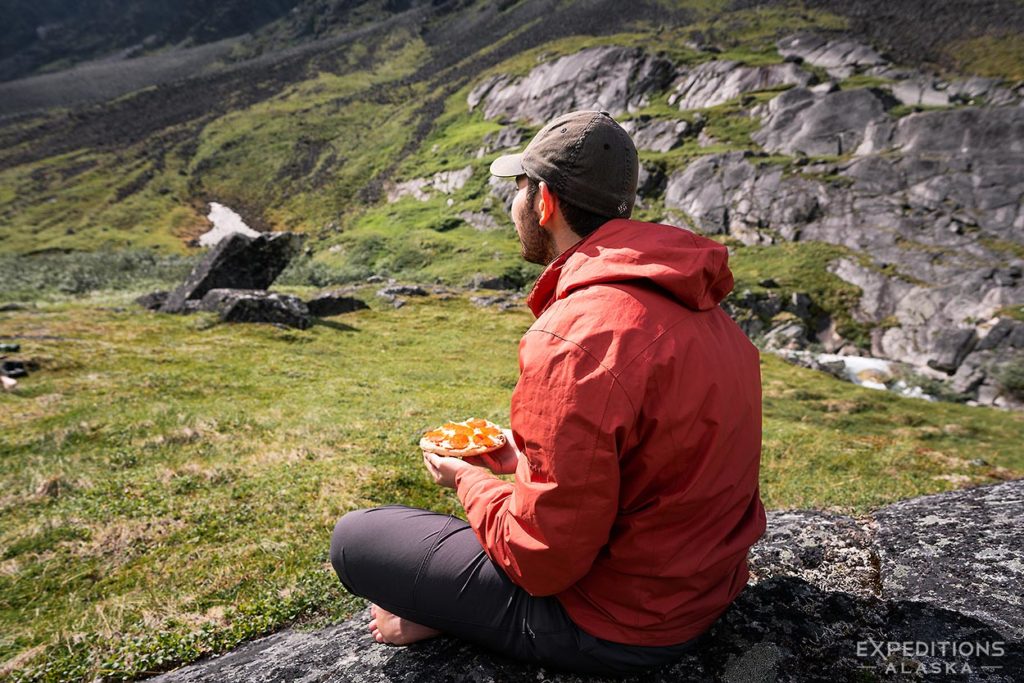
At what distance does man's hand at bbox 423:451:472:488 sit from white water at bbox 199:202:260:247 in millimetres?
111801

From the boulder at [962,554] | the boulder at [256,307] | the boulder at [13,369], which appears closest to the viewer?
the boulder at [962,554]

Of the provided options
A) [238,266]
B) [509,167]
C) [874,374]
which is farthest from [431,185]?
[509,167]

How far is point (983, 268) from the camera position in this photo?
154 ft

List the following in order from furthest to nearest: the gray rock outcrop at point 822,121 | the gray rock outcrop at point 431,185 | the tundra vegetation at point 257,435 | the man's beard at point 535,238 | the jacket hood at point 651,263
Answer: the gray rock outcrop at point 431,185, the gray rock outcrop at point 822,121, the tundra vegetation at point 257,435, the man's beard at point 535,238, the jacket hood at point 651,263

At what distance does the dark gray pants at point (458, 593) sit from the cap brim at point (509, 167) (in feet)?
8.02

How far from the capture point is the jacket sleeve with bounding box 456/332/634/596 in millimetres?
2572

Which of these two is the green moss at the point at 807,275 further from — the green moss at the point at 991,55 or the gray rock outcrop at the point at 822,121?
the green moss at the point at 991,55

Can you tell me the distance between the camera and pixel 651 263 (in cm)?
277

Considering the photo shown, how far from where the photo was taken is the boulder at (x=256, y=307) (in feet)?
85.6

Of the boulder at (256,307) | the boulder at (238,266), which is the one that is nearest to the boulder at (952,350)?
the boulder at (256,307)

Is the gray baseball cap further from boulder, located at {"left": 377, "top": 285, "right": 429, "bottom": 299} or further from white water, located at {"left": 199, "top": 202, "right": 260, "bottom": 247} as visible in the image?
white water, located at {"left": 199, "top": 202, "right": 260, "bottom": 247}

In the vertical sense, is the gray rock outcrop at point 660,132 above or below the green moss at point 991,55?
below

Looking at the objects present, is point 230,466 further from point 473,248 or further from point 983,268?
point 473,248

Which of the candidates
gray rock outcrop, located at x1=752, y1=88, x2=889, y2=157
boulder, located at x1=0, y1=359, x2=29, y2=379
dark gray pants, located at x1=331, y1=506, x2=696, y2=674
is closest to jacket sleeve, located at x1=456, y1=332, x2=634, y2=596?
dark gray pants, located at x1=331, y1=506, x2=696, y2=674
